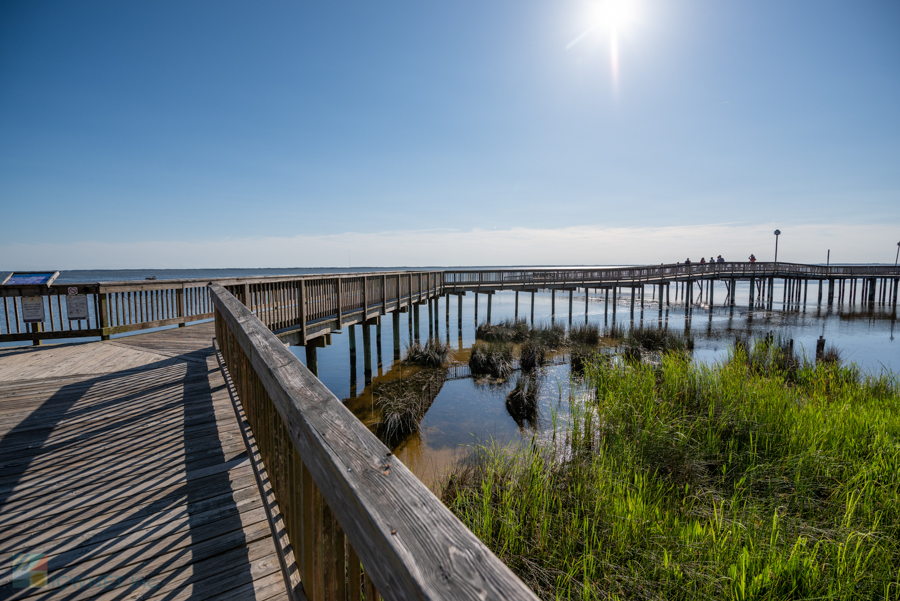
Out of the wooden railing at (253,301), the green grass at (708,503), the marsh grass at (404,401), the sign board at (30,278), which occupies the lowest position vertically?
the marsh grass at (404,401)

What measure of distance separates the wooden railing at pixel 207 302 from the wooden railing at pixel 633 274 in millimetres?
12020

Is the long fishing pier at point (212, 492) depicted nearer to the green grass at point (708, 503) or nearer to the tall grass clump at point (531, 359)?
the green grass at point (708, 503)

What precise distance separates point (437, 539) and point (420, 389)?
12044 millimetres

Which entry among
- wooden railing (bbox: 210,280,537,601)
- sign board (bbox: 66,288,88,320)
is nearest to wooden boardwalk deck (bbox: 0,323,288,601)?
wooden railing (bbox: 210,280,537,601)

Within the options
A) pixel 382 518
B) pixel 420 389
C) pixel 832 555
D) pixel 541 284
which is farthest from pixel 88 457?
pixel 541 284

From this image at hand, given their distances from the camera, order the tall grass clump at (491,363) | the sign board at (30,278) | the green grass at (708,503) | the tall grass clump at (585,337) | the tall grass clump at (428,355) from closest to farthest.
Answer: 1. the green grass at (708,503)
2. the sign board at (30,278)
3. the tall grass clump at (491,363)
4. the tall grass clump at (428,355)
5. the tall grass clump at (585,337)

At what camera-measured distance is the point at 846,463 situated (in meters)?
5.16

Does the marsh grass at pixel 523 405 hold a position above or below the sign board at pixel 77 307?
below

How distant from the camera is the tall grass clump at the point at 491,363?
45.8 feet

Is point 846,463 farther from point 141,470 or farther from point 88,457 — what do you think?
point 88,457

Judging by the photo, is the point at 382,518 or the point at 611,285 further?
the point at 611,285

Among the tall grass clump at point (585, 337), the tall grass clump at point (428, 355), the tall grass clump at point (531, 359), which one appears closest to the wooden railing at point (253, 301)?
the tall grass clump at point (428, 355)

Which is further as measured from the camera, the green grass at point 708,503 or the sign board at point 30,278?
the sign board at point 30,278

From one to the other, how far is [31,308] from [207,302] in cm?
454
